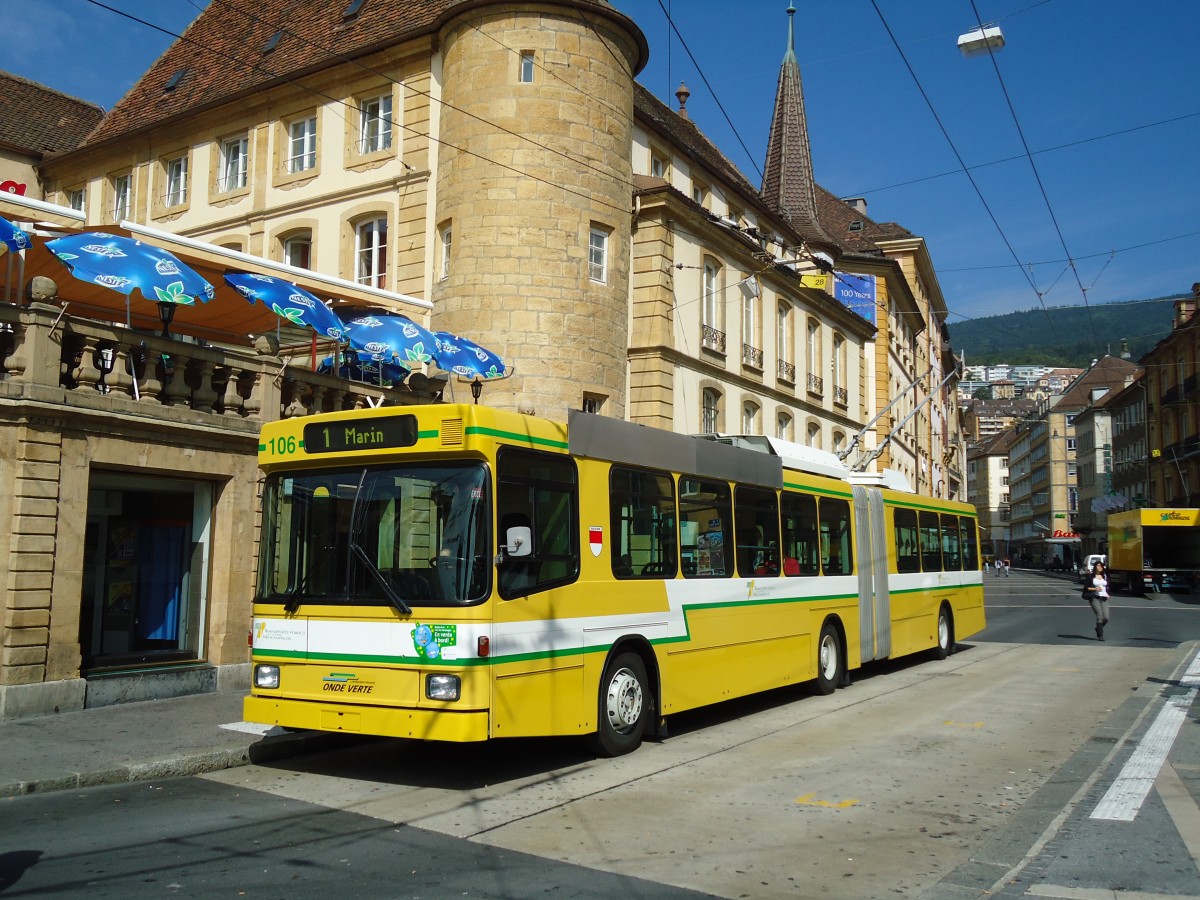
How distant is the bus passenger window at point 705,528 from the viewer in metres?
11.2

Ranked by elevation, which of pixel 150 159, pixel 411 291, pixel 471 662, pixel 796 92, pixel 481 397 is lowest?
pixel 471 662

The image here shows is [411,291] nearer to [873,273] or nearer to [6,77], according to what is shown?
[6,77]

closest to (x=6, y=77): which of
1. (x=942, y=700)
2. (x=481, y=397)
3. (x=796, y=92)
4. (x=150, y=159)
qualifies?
(x=150, y=159)

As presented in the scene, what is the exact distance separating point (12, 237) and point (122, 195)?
23.1m

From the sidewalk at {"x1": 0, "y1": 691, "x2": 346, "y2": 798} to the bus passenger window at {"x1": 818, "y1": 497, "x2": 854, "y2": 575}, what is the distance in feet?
23.1

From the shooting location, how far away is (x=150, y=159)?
31.8 meters

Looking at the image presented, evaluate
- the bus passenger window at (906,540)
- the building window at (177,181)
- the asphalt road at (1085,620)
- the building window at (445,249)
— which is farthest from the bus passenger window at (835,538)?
the building window at (177,181)

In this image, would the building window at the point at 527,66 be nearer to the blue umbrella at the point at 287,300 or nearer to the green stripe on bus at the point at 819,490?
the blue umbrella at the point at 287,300

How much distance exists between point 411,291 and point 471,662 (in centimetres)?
1791

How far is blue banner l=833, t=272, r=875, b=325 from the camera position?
44.5 m

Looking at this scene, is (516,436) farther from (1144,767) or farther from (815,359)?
(815,359)

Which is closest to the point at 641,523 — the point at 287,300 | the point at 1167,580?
the point at 287,300

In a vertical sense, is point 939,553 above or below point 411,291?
below

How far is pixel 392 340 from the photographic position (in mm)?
16844
